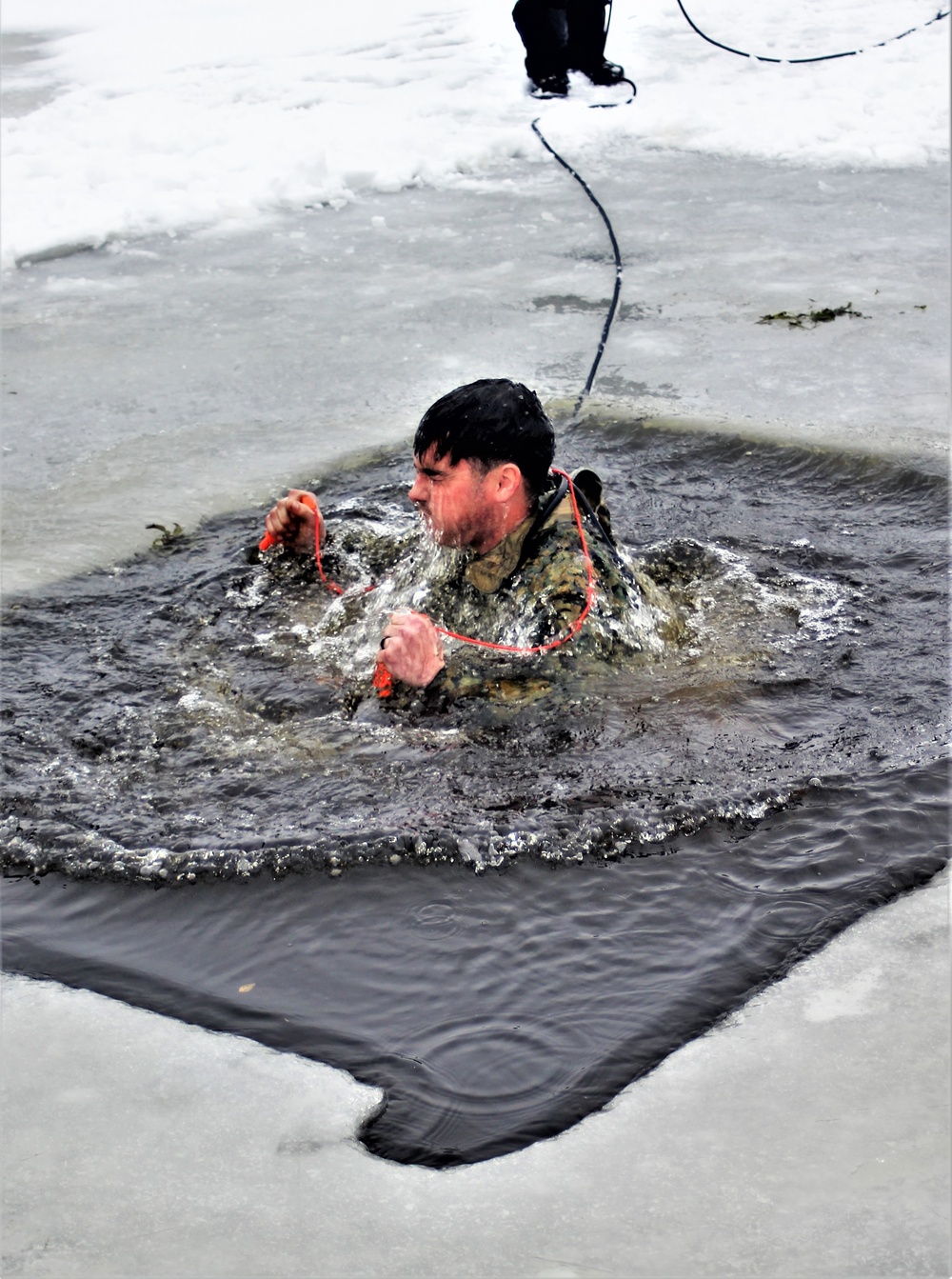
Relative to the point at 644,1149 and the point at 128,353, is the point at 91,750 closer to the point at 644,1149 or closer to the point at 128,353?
the point at 644,1149

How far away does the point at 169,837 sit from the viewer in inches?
135

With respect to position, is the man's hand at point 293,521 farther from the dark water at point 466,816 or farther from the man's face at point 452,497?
the man's face at point 452,497

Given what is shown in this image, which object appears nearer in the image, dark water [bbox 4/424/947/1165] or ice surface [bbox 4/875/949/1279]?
ice surface [bbox 4/875/949/1279]

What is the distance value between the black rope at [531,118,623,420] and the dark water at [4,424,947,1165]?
1.36 meters

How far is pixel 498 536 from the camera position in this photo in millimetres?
4035

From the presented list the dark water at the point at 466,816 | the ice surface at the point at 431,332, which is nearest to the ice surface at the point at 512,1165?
the dark water at the point at 466,816

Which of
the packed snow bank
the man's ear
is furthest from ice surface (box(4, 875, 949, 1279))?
the packed snow bank

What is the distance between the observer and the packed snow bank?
916 centimetres

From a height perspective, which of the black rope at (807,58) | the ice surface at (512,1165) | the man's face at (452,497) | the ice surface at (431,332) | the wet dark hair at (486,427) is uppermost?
the wet dark hair at (486,427)

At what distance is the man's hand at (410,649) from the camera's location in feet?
12.4

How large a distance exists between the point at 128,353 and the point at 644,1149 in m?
5.40

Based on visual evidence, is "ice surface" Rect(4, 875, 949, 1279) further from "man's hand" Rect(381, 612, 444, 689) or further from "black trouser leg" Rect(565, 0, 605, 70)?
"black trouser leg" Rect(565, 0, 605, 70)

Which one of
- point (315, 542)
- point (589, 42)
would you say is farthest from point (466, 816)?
point (589, 42)

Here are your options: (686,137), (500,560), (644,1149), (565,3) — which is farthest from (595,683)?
(565,3)
